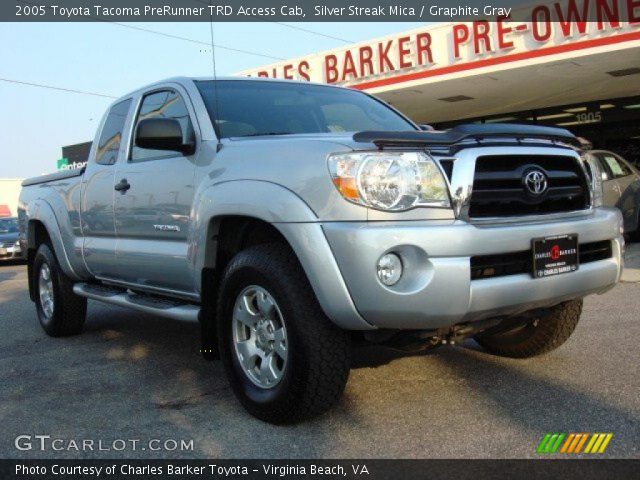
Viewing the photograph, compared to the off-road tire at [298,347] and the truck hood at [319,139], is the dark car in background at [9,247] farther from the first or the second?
the off-road tire at [298,347]

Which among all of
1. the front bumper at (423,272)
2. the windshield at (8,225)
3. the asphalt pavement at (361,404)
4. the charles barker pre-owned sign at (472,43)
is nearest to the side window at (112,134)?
the asphalt pavement at (361,404)

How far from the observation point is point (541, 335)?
4219 mm

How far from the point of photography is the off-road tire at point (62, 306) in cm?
583

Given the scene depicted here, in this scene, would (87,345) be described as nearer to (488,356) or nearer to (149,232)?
(149,232)

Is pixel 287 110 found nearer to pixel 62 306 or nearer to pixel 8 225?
pixel 62 306

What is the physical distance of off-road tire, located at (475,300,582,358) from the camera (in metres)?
4.13

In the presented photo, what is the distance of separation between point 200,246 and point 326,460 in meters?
1.46

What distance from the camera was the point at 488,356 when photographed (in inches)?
179

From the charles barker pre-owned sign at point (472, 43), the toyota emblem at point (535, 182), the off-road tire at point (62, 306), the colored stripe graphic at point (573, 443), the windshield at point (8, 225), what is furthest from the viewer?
the windshield at point (8, 225)

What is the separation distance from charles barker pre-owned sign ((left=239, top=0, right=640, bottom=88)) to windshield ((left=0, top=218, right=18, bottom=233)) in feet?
27.9

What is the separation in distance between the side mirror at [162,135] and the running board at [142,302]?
95 centimetres

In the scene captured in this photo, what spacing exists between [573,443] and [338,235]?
1356 mm
